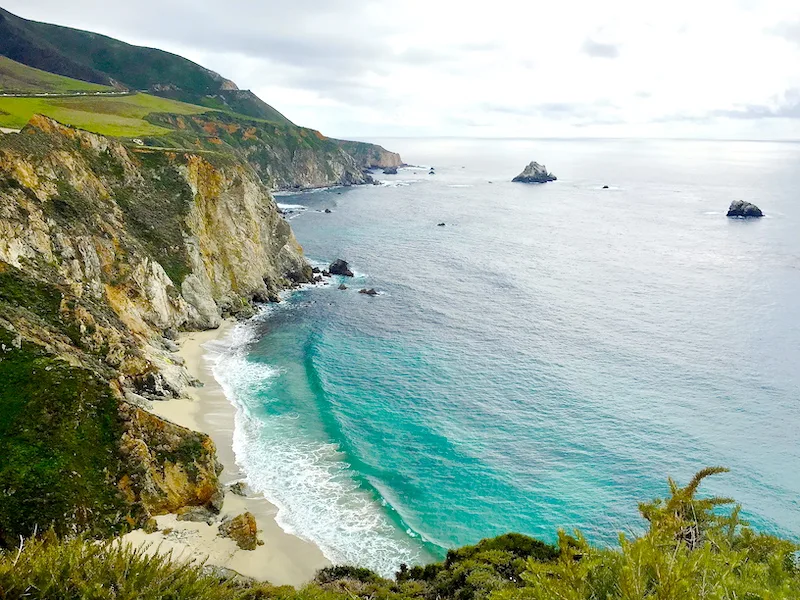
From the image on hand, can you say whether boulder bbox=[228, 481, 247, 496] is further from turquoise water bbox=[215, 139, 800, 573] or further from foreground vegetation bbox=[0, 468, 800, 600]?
foreground vegetation bbox=[0, 468, 800, 600]

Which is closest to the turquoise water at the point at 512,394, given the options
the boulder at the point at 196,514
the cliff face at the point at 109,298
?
the boulder at the point at 196,514

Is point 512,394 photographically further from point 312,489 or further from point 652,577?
point 652,577

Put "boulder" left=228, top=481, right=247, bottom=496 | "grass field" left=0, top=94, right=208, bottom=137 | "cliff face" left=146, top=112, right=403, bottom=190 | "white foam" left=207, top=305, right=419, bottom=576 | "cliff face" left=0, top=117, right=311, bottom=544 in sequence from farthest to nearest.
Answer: "cliff face" left=146, top=112, right=403, bottom=190 → "grass field" left=0, top=94, right=208, bottom=137 → "boulder" left=228, top=481, right=247, bottom=496 → "white foam" left=207, top=305, right=419, bottom=576 → "cliff face" left=0, top=117, right=311, bottom=544

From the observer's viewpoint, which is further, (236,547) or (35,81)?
(35,81)

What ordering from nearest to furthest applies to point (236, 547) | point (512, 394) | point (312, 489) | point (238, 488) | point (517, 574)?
point (517, 574) < point (236, 547) < point (238, 488) < point (312, 489) < point (512, 394)

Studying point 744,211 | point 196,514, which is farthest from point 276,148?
point 196,514

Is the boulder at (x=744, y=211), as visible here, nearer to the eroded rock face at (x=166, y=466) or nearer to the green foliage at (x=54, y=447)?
the eroded rock face at (x=166, y=466)

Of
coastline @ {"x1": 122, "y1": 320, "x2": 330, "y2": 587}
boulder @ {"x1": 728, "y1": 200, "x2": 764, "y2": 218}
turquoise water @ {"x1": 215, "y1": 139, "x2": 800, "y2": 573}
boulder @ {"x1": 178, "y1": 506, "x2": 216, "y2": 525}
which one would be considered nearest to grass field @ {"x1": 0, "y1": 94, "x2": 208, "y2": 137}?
turquoise water @ {"x1": 215, "y1": 139, "x2": 800, "y2": 573}
